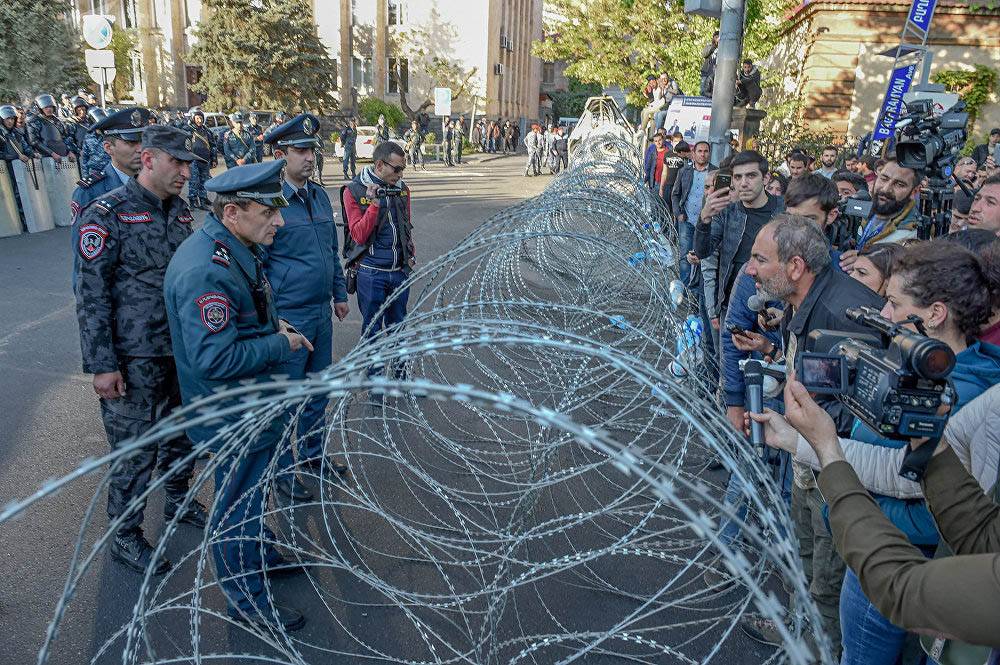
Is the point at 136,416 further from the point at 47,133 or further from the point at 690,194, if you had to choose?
the point at 47,133

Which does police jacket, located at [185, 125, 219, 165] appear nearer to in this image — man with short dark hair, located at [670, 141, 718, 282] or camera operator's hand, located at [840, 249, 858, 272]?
man with short dark hair, located at [670, 141, 718, 282]

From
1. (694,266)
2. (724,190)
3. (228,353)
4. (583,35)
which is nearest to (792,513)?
(228,353)

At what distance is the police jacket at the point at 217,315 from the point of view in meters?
2.84

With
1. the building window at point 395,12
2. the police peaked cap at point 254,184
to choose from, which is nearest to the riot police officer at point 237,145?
the police peaked cap at point 254,184

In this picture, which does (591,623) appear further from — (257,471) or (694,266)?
(694,266)

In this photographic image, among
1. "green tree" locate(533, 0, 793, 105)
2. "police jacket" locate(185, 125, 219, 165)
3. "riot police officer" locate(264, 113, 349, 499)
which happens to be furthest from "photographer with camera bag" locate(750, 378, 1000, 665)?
"green tree" locate(533, 0, 793, 105)

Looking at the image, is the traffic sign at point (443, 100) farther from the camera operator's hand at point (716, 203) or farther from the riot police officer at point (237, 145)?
the camera operator's hand at point (716, 203)

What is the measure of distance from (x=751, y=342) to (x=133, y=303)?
3.03 m

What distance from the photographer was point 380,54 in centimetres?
4278

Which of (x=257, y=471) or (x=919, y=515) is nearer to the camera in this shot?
(x=919, y=515)

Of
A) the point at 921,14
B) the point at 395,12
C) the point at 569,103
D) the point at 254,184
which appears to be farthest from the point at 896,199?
the point at 569,103

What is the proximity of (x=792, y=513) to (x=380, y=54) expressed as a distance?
44.3 metres

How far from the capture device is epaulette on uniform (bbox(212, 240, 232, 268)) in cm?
288

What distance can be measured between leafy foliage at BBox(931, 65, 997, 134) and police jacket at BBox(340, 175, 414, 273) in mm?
16858
